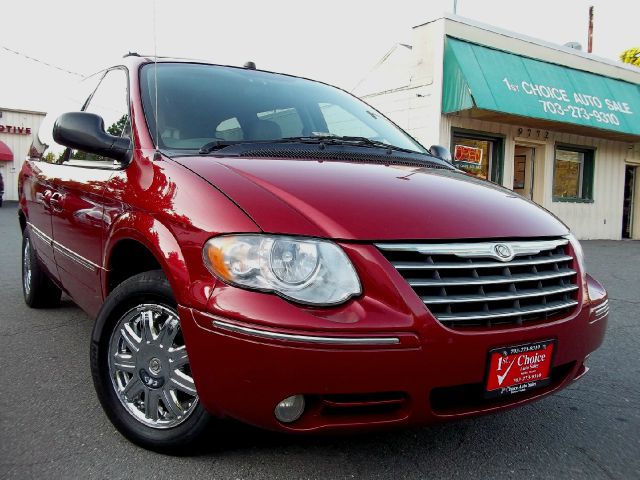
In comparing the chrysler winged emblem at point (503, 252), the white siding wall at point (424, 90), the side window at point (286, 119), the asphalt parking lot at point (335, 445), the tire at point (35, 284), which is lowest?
the asphalt parking lot at point (335, 445)

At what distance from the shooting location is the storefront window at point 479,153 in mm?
13000

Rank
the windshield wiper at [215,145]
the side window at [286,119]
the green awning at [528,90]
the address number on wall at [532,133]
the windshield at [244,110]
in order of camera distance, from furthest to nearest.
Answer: the address number on wall at [532,133], the green awning at [528,90], the side window at [286,119], the windshield at [244,110], the windshield wiper at [215,145]

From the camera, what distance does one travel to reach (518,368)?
1.93 m

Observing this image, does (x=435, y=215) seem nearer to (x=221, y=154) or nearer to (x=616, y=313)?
(x=221, y=154)

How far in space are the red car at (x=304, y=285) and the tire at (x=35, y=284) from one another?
1773 mm

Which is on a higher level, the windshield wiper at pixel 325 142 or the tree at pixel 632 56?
the tree at pixel 632 56

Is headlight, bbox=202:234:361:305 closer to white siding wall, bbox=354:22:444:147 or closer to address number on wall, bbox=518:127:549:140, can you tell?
white siding wall, bbox=354:22:444:147

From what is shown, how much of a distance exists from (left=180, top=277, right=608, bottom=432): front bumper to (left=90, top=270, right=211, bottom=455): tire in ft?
0.66

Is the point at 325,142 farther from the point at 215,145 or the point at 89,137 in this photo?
the point at 89,137

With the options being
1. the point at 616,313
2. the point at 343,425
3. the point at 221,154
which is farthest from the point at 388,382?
the point at 616,313

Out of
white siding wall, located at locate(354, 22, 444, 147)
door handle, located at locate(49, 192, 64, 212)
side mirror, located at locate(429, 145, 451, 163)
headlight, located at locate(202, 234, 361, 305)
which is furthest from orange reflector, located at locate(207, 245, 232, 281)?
white siding wall, located at locate(354, 22, 444, 147)

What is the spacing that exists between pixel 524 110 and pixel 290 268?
11.5 meters

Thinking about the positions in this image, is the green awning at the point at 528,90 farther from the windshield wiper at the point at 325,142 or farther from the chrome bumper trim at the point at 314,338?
the chrome bumper trim at the point at 314,338

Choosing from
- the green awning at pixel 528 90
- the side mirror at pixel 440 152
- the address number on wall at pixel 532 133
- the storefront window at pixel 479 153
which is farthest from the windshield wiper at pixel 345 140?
the address number on wall at pixel 532 133
